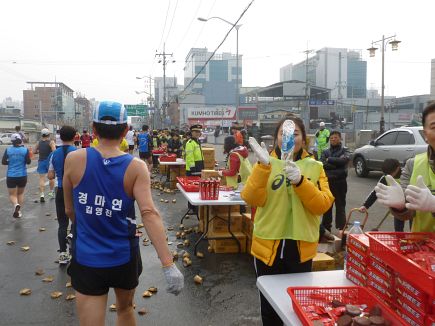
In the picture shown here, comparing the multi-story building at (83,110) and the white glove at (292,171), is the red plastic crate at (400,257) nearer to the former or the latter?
the white glove at (292,171)

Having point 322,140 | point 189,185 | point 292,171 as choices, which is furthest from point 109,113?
point 322,140

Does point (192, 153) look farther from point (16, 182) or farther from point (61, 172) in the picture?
point (61, 172)

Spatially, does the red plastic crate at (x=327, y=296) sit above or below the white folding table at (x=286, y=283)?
above

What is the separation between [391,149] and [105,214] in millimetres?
13354

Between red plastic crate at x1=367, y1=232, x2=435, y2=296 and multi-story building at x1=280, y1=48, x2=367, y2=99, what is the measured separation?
255 ft

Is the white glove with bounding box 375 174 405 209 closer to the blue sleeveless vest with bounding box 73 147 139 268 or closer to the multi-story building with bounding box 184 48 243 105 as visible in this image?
the blue sleeveless vest with bounding box 73 147 139 268

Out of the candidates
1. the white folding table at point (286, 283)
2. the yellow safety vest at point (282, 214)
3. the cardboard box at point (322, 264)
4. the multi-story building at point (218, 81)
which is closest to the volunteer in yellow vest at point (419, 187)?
the white folding table at point (286, 283)

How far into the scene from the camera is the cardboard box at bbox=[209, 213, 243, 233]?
681 centimetres

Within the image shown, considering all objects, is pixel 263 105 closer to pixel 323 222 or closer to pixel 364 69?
pixel 364 69

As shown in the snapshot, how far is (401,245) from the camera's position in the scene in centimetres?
199

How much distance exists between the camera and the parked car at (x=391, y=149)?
13133mm

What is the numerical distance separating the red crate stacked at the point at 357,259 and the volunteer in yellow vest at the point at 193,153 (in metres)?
8.43

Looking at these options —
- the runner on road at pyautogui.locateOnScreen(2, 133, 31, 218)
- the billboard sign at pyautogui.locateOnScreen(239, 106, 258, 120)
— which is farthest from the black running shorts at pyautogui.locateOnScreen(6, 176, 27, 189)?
the billboard sign at pyautogui.locateOnScreen(239, 106, 258, 120)

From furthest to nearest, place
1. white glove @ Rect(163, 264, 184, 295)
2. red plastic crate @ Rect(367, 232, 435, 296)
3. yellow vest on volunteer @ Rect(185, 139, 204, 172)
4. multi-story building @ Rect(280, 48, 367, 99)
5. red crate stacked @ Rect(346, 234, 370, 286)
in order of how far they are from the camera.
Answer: multi-story building @ Rect(280, 48, 367, 99)
yellow vest on volunteer @ Rect(185, 139, 204, 172)
white glove @ Rect(163, 264, 184, 295)
red crate stacked @ Rect(346, 234, 370, 286)
red plastic crate @ Rect(367, 232, 435, 296)
